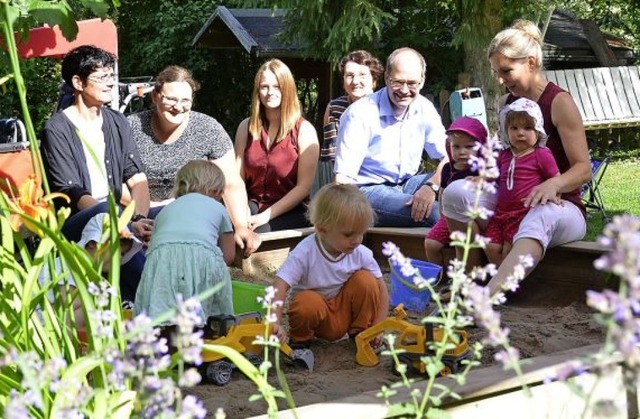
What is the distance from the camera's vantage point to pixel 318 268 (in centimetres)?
367

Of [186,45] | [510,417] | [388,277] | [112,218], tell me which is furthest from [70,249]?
[186,45]

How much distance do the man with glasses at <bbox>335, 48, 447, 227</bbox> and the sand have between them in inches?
32.9

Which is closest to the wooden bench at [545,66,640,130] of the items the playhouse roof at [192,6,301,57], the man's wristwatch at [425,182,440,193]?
the playhouse roof at [192,6,301,57]

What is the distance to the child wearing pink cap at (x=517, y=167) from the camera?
4203mm

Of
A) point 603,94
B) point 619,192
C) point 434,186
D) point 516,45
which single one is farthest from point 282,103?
point 603,94

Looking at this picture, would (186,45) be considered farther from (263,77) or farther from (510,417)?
(510,417)

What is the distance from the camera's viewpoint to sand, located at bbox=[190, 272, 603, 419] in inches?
119

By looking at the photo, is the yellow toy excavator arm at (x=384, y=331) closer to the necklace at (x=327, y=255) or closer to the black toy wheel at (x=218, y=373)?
the necklace at (x=327, y=255)

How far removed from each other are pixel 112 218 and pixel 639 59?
18785 mm

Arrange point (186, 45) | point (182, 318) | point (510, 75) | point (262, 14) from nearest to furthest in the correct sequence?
point (182, 318), point (510, 75), point (262, 14), point (186, 45)

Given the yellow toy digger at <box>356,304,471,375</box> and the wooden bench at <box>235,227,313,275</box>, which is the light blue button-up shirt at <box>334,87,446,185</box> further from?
the yellow toy digger at <box>356,304,471,375</box>

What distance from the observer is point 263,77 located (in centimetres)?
541

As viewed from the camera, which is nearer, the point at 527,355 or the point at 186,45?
the point at 527,355

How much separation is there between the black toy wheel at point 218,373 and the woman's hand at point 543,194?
5.03ft
